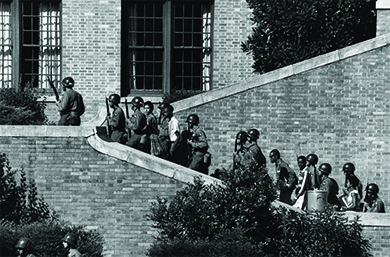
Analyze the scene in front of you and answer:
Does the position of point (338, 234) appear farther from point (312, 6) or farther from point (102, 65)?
point (102, 65)

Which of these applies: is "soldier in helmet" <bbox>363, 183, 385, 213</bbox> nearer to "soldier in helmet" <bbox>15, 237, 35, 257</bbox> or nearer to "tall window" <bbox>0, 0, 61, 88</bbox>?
"soldier in helmet" <bbox>15, 237, 35, 257</bbox>

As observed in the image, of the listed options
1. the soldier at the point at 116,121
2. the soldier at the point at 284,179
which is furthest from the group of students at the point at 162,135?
the soldier at the point at 284,179

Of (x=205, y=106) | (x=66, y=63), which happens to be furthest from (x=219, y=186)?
(x=66, y=63)

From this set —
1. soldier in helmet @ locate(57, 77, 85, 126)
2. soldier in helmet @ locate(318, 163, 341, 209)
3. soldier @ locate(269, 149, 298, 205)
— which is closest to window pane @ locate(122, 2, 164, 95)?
soldier @ locate(269, 149, 298, 205)

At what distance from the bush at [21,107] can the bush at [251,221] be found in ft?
16.9

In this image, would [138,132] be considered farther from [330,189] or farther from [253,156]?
[330,189]

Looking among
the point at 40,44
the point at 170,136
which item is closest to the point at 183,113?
the point at 170,136

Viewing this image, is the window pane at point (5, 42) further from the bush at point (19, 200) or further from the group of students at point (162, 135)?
the bush at point (19, 200)

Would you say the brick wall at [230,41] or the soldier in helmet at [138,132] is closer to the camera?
the soldier in helmet at [138,132]

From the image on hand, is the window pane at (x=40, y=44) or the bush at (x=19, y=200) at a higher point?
the window pane at (x=40, y=44)

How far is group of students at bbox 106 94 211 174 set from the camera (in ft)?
88.4

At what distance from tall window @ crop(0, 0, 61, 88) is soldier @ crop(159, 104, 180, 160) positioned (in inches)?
313

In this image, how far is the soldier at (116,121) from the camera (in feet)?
88.0

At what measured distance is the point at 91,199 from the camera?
26219 millimetres
